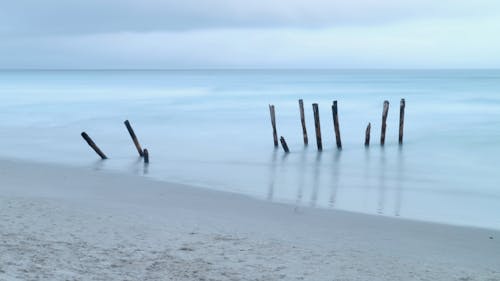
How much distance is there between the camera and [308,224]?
900 centimetres

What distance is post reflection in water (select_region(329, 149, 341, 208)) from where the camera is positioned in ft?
38.7

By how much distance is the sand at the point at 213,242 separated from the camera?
19.8ft

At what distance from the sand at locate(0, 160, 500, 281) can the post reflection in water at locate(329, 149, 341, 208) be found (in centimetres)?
154

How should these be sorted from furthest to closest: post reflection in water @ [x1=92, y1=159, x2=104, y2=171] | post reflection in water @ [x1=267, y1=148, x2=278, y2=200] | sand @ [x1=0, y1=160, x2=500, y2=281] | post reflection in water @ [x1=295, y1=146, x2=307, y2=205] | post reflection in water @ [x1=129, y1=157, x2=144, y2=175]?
1. post reflection in water @ [x1=92, y1=159, x2=104, y2=171]
2. post reflection in water @ [x1=129, y1=157, x2=144, y2=175]
3. post reflection in water @ [x1=267, y1=148, x2=278, y2=200]
4. post reflection in water @ [x1=295, y1=146, x2=307, y2=205]
5. sand @ [x1=0, y1=160, x2=500, y2=281]

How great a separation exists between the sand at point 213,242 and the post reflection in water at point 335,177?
1.54 meters

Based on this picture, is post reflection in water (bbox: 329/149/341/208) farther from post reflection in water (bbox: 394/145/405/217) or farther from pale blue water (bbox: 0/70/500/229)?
post reflection in water (bbox: 394/145/405/217)

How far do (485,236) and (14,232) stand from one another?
6.08 metres

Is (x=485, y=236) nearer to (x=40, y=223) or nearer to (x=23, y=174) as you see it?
(x=40, y=223)

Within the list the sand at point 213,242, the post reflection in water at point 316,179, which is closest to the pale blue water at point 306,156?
the post reflection in water at point 316,179

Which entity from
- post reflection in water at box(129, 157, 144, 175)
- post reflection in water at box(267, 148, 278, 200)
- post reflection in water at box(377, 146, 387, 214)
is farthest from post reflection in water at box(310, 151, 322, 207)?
post reflection in water at box(129, 157, 144, 175)

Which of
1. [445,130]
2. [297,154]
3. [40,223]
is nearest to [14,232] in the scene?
[40,223]

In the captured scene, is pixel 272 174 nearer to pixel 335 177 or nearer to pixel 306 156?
pixel 335 177

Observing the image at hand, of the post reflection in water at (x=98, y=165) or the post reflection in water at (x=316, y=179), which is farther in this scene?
the post reflection in water at (x=98, y=165)

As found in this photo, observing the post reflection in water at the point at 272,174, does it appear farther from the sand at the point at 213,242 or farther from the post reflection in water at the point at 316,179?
the sand at the point at 213,242
